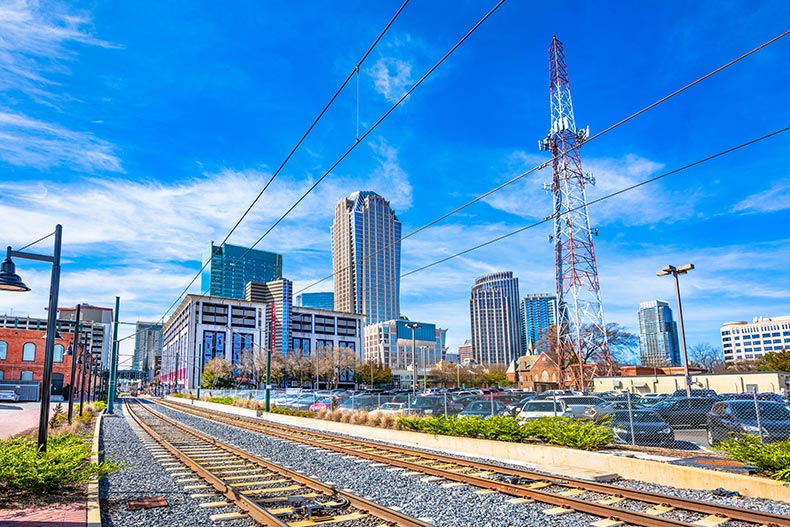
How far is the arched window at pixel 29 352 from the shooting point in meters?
81.7

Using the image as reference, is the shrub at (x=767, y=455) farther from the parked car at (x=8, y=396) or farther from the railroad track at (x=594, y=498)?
the parked car at (x=8, y=396)

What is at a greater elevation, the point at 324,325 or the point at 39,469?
the point at 324,325

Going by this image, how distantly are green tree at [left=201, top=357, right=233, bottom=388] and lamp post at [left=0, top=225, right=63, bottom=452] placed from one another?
103 metres

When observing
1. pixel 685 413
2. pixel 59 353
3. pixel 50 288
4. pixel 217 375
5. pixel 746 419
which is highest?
pixel 59 353

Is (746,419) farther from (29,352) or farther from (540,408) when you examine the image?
(29,352)

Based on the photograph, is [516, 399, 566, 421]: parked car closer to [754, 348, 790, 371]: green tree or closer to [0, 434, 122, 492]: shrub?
[0, 434, 122, 492]: shrub

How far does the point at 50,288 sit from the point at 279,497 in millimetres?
6482

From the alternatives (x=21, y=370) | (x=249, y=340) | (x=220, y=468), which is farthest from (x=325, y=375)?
(x=220, y=468)

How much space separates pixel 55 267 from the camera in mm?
12438

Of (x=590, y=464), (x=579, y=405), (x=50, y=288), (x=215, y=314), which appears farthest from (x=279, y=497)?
(x=215, y=314)

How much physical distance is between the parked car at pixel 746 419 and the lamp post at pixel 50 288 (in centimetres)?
1756

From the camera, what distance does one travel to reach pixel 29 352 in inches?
3233

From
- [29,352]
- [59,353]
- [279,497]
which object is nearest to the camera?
[279,497]

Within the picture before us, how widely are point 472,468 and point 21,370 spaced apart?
86426mm
